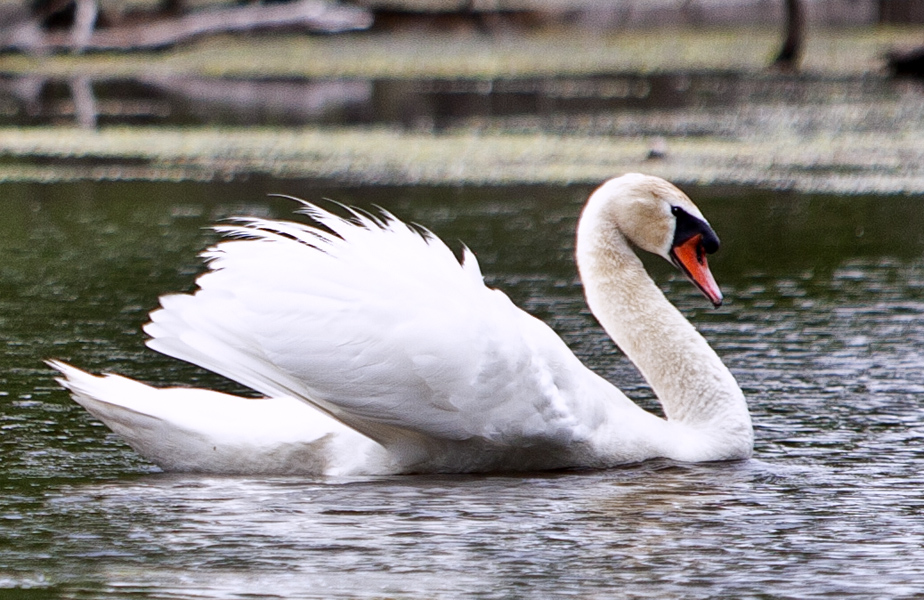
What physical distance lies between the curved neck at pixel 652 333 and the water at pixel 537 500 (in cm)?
29

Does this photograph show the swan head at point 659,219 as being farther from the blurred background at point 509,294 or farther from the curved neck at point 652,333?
the blurred background at point 509,294

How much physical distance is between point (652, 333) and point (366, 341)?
1.43 metres

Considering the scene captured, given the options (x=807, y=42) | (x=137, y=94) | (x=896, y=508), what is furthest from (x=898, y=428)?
(x=807, y=42)

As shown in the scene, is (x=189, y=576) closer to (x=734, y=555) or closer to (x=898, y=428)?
(x=734, y=555)

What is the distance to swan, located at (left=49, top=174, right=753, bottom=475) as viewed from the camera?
5.93 metres

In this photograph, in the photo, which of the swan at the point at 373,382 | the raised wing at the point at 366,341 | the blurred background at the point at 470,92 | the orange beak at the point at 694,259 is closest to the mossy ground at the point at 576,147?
the blurred background at the point at 470,92

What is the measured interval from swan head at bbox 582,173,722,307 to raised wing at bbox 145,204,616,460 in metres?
0.92

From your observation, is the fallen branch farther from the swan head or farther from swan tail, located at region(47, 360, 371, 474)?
swan tail, located at region(47, 360, 371, 474)

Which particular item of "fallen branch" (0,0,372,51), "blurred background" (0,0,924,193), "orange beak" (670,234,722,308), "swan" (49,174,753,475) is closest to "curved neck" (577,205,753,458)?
"swan" (49,174,753,475)

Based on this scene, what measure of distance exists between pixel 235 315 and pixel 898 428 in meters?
2.81

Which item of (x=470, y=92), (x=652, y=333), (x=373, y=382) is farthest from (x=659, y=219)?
(x=470, y=92)

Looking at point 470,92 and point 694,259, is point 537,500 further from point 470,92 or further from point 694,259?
point 470,92

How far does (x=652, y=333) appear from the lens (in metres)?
6.89

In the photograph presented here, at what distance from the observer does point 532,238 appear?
13.3m
